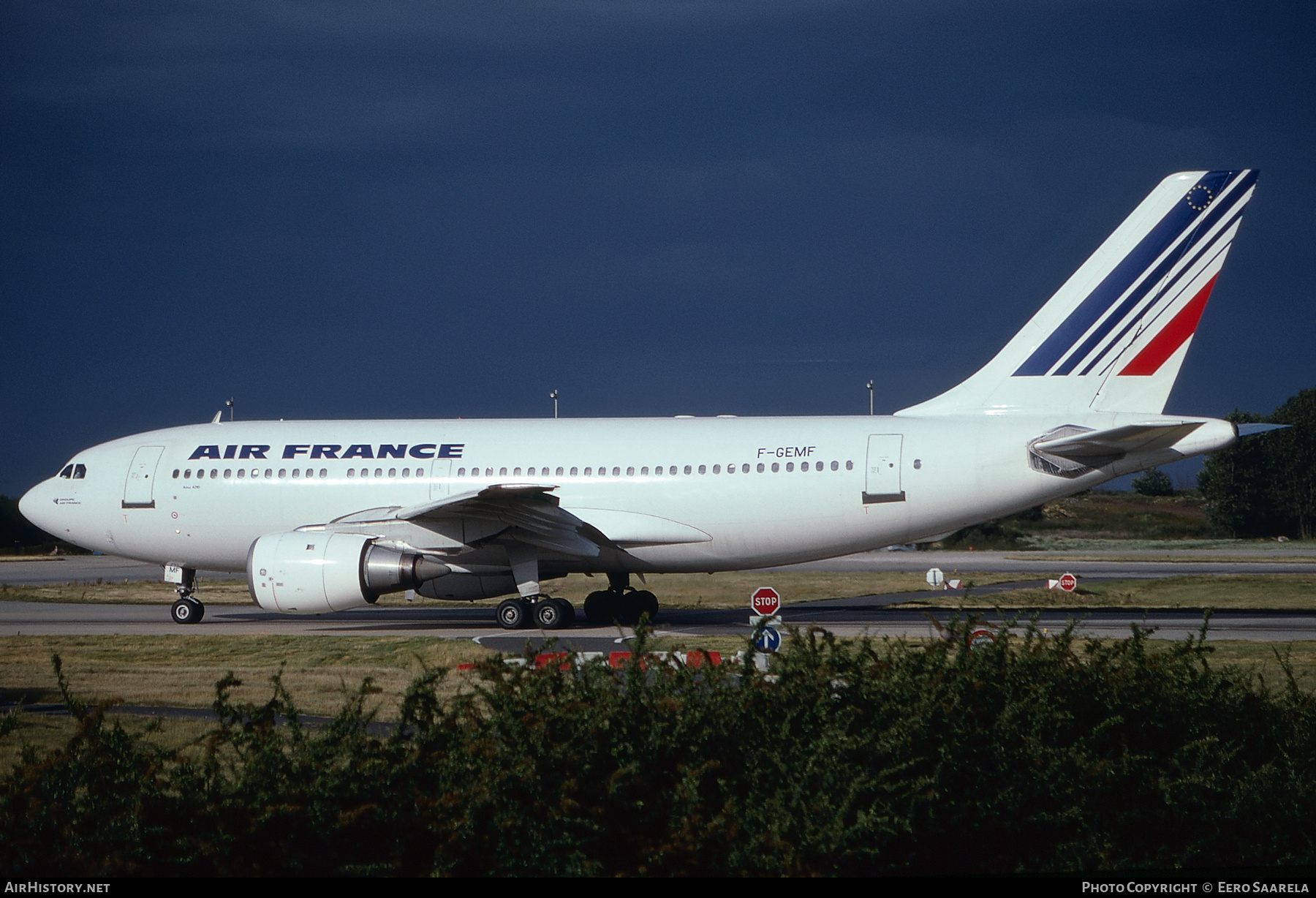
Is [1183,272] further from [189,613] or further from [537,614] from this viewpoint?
[189,613]

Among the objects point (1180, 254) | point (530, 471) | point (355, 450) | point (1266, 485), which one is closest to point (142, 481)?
point (355, 450)

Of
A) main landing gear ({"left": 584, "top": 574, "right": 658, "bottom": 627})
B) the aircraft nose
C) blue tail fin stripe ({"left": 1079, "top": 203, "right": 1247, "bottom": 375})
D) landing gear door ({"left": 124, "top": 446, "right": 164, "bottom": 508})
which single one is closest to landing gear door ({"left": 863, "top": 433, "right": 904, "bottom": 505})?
blue tail fin stripe ({"left": 1079, "top": 203, "right": 1247, "bottom": 375})

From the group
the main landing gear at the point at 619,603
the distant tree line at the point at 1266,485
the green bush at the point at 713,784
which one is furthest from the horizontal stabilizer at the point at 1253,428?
the distant tree line at the point at 1266,485

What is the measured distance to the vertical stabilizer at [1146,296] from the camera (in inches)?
746

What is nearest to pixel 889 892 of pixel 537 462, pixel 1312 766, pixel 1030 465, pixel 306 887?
pixel 306 887

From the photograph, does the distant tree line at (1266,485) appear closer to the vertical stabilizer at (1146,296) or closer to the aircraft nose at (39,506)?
the vertical stabilizer at (1146,296)

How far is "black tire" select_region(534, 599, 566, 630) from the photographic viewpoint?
19812mm

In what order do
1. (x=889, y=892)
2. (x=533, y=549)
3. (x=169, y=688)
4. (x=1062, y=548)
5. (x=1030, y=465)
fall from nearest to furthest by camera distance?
(x=889, y=892)
(x=169, y=688)
(x=1030, y=465)
(x=533, y=549)
(x=1062, y=548)

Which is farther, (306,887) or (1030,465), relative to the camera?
(1030,465)

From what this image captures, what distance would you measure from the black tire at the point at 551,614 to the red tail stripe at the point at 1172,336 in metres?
10.8

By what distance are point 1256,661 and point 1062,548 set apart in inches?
1931

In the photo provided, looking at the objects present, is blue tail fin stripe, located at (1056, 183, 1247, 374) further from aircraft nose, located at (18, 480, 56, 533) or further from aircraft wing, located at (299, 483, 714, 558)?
aircraft nose, located at (18, 480, 56, 533)

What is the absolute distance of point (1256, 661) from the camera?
46.4ft

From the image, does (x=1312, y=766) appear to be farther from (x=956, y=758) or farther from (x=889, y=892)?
(x=889, y=892)
